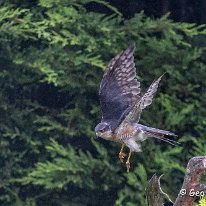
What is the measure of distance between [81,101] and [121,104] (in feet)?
8.31

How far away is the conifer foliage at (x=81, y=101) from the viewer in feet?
17.4

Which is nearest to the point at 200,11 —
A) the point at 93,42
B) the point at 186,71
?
the point at 186,71

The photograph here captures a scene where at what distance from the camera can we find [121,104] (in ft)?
10.1

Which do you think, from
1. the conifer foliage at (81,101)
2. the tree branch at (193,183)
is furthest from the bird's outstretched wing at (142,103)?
the conifer foliage at (81,101)

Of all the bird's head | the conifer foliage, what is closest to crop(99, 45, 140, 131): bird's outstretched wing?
the bird's head

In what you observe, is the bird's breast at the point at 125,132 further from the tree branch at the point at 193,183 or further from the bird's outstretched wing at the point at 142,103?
the tree branch at the point at 193,183

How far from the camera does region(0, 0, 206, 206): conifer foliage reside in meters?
5.29

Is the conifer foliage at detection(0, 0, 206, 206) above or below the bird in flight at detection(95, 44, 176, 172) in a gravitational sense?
below

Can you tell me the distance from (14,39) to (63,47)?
0.43 m

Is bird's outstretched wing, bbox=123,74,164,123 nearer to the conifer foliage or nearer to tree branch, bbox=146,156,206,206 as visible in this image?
tree branch, bbox=146,156,206,206

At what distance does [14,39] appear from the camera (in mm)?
5688

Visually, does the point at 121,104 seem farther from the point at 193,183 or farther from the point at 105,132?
the point at 193,183

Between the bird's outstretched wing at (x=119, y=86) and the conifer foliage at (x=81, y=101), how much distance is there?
78.3 inches

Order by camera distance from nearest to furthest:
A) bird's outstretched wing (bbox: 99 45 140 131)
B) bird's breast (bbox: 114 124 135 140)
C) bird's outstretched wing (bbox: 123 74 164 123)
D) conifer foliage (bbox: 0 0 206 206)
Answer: bird's outstretched wing (bbox: 123 74 164 123) < bird's breast (bbox: 114 124 135 140) < bird's outstretched wing (bbox: 99 45 140 131) < conifer foliage (bbox: 0 0 206 206)
